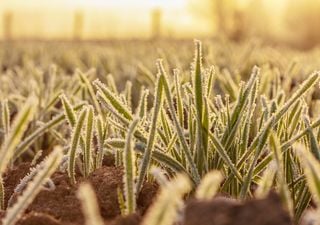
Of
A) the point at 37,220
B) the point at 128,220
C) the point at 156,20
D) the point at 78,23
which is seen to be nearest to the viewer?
the point at 128,220

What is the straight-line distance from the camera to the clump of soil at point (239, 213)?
88 cm

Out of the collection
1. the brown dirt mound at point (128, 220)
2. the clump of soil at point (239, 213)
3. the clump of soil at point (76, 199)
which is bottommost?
the clump of soil at point (76, 199)

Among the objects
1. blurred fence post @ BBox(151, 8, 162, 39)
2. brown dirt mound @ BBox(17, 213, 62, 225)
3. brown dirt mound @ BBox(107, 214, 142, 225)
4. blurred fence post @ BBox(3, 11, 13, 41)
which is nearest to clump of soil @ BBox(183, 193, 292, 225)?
brown dirt mound @ BBox(107, 214, 142, 225)

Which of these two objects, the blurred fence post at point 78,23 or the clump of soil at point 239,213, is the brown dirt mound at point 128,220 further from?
the blurred fence post at point 78,23

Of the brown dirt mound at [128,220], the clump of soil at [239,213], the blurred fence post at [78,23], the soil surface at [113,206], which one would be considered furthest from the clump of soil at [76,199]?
the blurred fence post at [78,23]

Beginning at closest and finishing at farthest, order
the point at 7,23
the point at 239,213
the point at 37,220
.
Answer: the point at 239,213 → the point at 37,220 → the point at 7,23

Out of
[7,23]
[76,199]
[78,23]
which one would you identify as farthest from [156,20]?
[76,199]

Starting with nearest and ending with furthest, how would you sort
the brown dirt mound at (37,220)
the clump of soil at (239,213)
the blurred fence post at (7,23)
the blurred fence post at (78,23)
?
the clump of soil at (239,213)
the brown dirt mound at (37,220)
the blurred fence post at (78,23)
the blurred fence post at (7,23)

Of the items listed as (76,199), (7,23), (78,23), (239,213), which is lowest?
(7,23)

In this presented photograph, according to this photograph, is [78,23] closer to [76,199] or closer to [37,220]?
[76,199]

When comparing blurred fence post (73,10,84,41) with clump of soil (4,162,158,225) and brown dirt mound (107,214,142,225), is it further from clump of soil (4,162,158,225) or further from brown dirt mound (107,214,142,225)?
brown dirt mound (107,214,142,225)

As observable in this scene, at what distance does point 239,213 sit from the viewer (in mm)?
897

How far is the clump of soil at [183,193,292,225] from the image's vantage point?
0.88 metres

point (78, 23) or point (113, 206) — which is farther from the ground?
point (113, 206)
